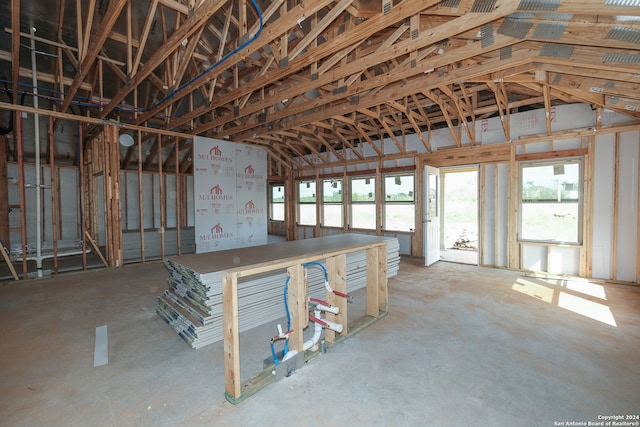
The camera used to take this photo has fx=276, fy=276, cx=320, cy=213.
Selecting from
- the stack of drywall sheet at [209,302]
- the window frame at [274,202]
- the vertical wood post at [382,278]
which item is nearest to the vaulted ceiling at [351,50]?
the vertical wood post at [382,278]

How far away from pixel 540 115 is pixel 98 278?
9.69 metres

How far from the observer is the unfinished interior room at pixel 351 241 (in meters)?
2.24

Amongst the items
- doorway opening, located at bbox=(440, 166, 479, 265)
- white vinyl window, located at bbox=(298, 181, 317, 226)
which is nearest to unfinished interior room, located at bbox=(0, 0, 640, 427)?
doorway opening, located at bbox=(440, 166, 479, 265)

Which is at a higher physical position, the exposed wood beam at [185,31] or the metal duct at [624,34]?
the exposed wood beam at [185,31]

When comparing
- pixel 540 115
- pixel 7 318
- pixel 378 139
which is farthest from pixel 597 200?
pixel 7 318

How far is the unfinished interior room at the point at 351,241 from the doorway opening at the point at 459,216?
79 cm

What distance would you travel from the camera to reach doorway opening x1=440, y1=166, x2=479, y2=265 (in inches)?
330

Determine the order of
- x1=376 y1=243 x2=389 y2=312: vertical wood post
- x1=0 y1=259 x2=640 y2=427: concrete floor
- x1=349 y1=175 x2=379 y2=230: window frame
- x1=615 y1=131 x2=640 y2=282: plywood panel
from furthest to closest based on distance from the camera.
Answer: x1=349 y1=175 x2=379 y2=230: window frame, x1=615 y1=131 x2=640 y2=282: plywood panel, x1=376 y1=243 x2=389 y2=312: vertical wood post, x1=0 y1=259 x2=640 y2=427: concrete floor

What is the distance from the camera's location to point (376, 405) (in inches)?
82.6

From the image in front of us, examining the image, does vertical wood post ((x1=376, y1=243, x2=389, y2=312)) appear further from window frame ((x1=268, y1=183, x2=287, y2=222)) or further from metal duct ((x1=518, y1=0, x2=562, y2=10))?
window frame ((x1=268, y1=183, x2=287, y2=222))

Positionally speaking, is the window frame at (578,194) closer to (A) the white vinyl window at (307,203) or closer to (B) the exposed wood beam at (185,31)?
(A) the white vinyl window at (307,203)

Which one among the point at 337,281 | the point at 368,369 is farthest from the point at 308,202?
the point at 368,369

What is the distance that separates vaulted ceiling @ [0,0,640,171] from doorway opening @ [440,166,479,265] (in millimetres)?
3130

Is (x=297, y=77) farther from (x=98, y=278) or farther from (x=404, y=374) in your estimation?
(x=98, y=278)
